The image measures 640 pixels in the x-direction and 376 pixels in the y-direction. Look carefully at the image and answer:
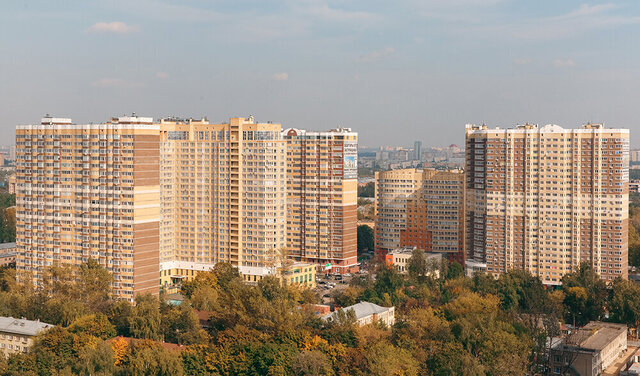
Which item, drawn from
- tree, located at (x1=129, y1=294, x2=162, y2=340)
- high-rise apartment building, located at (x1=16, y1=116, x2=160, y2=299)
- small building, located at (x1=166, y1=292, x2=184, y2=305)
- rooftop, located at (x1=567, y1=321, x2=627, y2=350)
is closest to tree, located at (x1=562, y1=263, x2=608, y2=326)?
rooftop, located at (x1=567, y1=321, x2=627, y2=350)

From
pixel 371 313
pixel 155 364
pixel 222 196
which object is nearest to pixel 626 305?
pixel 371 313

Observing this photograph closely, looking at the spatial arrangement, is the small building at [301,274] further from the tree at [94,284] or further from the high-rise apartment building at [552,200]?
the tree at [94,284]

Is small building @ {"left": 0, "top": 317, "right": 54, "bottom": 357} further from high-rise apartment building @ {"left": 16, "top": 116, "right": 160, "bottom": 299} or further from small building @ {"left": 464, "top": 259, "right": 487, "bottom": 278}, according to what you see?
small building @ {"left": 464, "top": 259, "right": 487, "bottom": 278}

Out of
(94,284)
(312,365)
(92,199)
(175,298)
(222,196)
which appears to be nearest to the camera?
(312,365)

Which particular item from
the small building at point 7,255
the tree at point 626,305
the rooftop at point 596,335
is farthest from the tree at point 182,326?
the small building at point 7,255

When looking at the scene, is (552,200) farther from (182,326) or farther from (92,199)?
(92,199)

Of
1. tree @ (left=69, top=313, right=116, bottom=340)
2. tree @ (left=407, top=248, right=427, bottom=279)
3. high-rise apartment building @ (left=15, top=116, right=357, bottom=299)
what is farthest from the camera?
tree @ (left=407, top=248, right=427, bottom=279)
